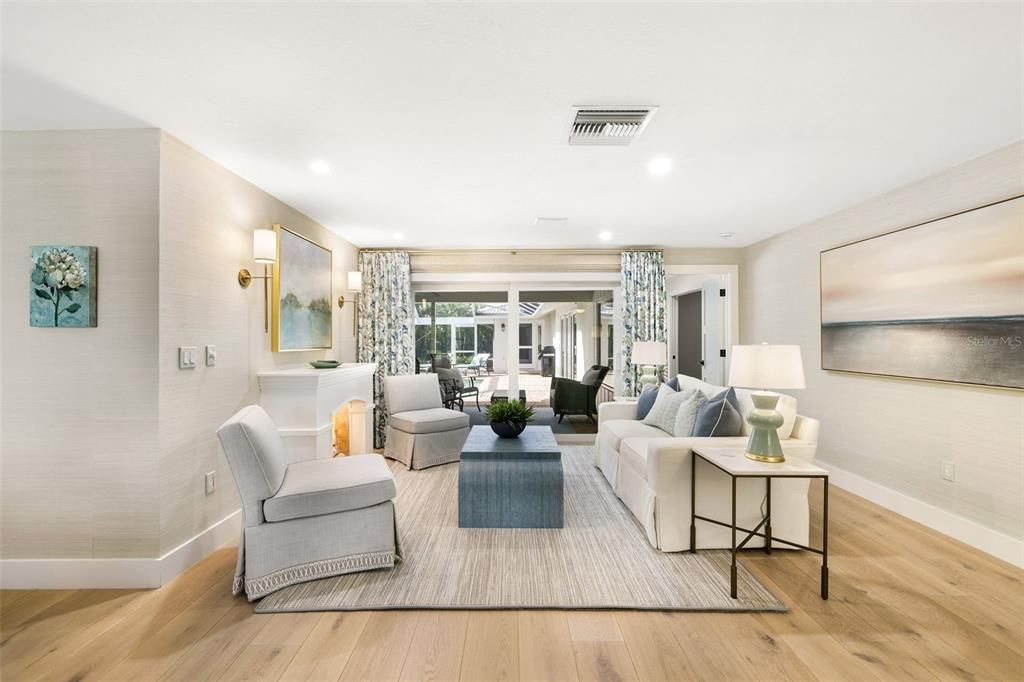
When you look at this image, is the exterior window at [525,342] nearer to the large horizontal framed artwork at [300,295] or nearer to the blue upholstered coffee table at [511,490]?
the large horizontal framed artwork at [300,295]

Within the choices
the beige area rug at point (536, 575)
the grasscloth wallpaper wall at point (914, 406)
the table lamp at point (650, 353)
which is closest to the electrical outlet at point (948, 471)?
the grasscloth wallpaper wall at point (914, 406)

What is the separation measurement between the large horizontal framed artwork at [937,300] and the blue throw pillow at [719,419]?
1.38 m

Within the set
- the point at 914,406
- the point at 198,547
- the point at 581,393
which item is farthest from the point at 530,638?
the point at 581,393

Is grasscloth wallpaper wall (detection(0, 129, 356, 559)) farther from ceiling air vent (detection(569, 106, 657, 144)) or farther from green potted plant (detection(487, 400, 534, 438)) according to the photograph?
ceiling air vent (detection(569, 106, 657, 144))

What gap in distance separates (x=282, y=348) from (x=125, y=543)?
1.51 meters

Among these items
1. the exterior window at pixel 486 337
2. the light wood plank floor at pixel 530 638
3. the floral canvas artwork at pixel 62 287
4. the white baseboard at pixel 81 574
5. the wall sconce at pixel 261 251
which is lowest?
the light wood plank floor at pixel 530 638

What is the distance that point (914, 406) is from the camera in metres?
3.10

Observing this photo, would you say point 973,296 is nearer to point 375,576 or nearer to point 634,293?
A: point 634,293

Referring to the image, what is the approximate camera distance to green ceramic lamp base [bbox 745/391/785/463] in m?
2.30

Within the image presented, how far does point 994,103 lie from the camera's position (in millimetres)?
2064

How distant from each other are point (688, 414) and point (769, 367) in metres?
0.92

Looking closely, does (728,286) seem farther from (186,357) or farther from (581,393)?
(186,357)

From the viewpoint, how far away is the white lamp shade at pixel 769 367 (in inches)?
91.0

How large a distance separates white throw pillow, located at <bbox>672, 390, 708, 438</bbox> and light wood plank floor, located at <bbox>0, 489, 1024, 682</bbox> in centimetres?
104
